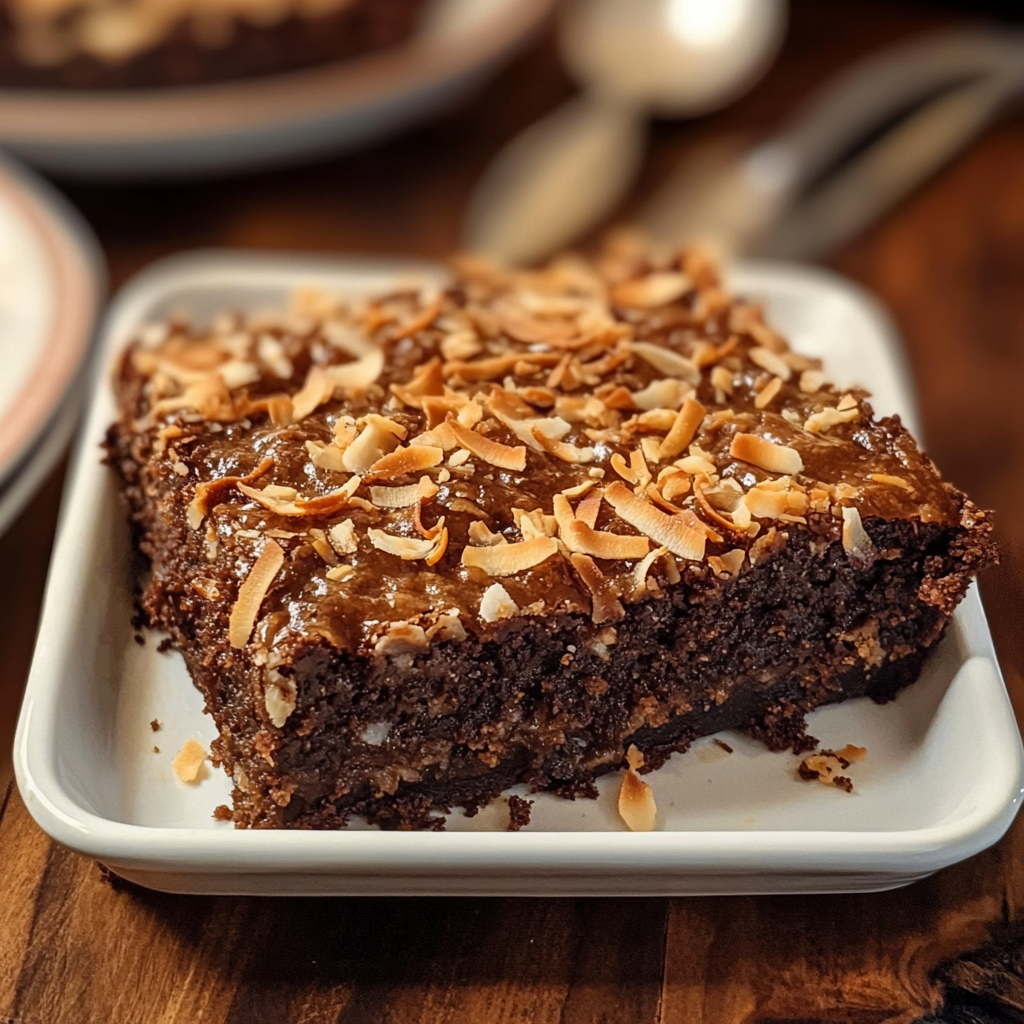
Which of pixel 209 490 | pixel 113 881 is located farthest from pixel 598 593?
pixel 113 881

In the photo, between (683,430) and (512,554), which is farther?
(683,430)

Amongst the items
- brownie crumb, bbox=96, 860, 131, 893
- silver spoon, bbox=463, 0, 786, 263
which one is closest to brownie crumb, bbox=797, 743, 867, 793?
brownie crumb, bbox=96, 860, 131, 893

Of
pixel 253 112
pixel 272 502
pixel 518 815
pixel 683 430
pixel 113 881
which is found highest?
pixel 683 430

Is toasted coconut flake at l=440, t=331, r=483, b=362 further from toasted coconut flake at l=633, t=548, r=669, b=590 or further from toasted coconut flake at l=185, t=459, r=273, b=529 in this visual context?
toasted coconut flake at l=633, t=548, r=669, b=590

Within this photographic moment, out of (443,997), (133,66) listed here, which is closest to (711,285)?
(443,997)

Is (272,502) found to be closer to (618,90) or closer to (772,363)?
(772,363)

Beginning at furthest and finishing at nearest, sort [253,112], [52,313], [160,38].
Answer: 1. [160,38]
2. [253,112]
3. [52,313]

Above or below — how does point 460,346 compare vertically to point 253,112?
above
